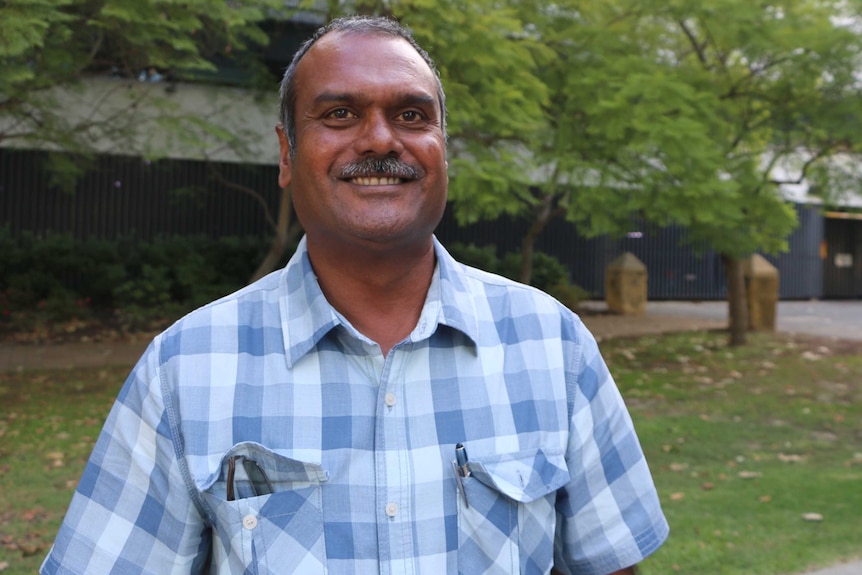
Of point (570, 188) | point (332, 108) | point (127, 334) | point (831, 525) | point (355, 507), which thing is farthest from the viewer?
point (127, 334)

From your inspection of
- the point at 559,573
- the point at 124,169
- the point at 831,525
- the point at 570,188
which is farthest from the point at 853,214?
the point at 559,573

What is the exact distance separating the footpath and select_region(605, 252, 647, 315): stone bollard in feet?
1.16

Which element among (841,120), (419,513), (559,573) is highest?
(841,120)

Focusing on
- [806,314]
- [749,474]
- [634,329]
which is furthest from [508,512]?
[806,314]

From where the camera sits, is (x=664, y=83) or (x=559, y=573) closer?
(x=559, y=573)

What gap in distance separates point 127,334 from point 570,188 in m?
7.14

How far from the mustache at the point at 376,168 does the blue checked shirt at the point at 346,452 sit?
0.23 m

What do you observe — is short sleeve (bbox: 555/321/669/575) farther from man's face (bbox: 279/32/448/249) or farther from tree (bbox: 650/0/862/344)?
tree (bbox: 650/0/862/344)

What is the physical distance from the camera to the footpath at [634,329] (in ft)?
35.7

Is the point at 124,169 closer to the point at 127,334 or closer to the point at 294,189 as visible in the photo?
the point at 127,334

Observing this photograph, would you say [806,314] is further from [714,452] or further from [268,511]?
[268,511]

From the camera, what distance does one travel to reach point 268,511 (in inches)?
59.5

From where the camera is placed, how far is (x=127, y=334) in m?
13.3

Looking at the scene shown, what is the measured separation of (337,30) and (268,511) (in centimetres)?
91
